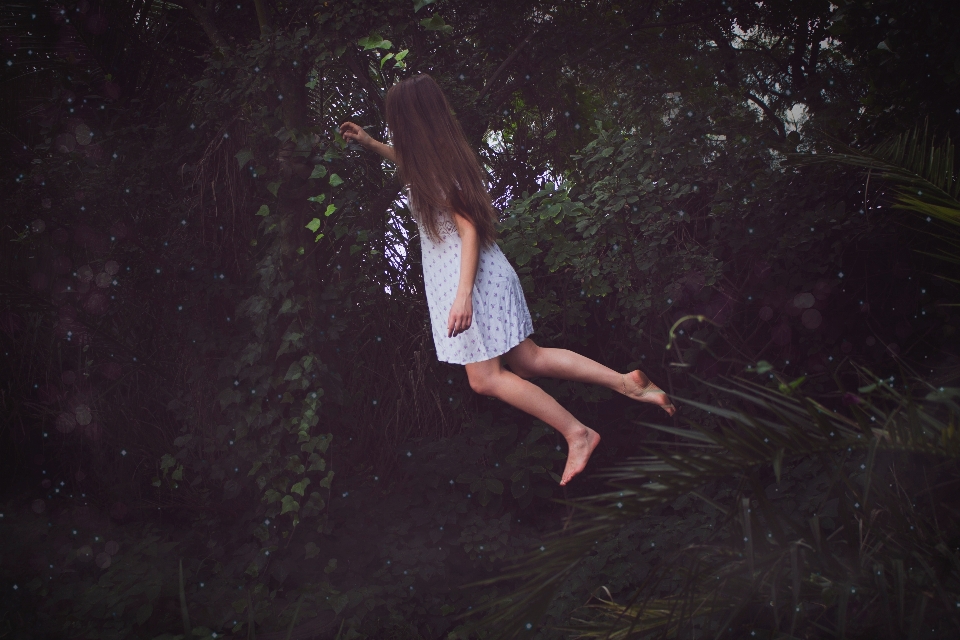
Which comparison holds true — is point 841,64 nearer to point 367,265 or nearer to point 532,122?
point 532,122

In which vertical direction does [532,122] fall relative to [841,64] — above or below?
above

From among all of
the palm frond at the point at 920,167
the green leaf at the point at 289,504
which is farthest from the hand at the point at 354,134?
the palm frond at the point at 920,167

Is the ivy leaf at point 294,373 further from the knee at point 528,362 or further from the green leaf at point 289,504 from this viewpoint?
the knee at point 528,362

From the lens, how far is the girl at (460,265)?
2424 millimetres

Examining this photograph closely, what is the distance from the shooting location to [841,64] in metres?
3.84

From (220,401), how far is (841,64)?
12.0ft

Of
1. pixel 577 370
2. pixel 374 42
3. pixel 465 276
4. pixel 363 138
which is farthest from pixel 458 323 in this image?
pixel 374 42

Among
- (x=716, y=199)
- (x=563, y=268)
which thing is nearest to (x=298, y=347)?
(x=563, y=268)

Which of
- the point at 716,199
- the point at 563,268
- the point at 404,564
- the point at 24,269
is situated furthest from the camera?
the point at 24,269

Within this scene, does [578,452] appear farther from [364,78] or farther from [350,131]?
[364,78]

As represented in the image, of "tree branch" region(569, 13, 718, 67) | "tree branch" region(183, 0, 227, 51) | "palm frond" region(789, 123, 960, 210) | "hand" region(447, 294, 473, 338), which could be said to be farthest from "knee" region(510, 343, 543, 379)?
"tree branch" region(183, 0, 227, 51)

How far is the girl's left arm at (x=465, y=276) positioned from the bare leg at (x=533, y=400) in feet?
0.69

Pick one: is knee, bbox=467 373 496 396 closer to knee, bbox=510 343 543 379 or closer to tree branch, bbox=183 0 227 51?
knee, bbox=510 343 543 379

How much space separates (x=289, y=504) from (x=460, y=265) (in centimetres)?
123
